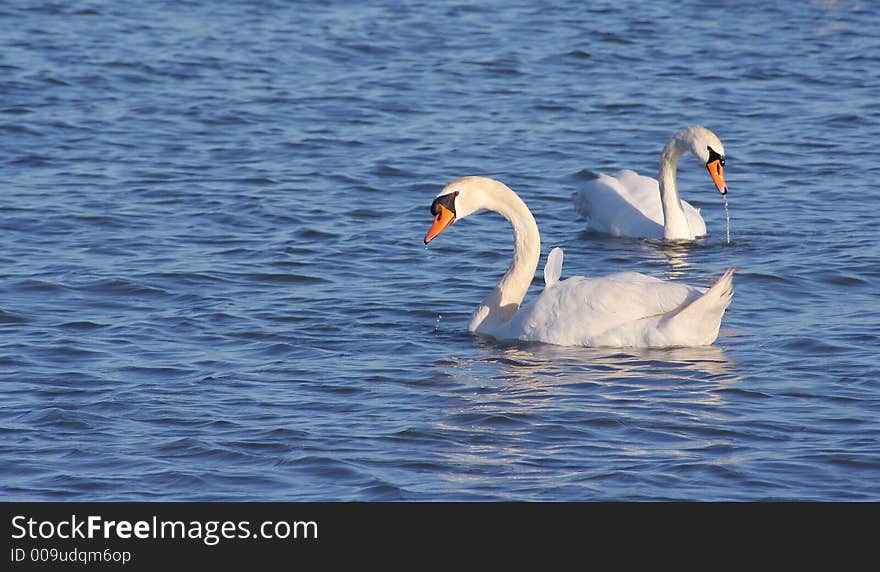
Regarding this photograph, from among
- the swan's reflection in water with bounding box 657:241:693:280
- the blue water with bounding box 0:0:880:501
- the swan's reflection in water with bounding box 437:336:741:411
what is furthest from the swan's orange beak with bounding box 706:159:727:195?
the swan's reflection in water with bounding box 437:336:741:411

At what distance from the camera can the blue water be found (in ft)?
27.0

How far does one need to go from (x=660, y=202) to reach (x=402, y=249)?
8.35ft

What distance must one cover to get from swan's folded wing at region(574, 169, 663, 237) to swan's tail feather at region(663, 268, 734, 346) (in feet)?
12.9

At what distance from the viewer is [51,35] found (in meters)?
21.8

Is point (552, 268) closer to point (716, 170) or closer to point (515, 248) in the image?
point (515, 248)

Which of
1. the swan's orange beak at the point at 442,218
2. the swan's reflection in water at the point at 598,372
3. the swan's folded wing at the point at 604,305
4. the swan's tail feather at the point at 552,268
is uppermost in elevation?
the swan's orange beak at the point at 442,218

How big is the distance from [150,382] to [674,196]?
5.73 metres

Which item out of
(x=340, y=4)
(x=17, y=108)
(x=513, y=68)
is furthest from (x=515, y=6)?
(x=17, y=108)

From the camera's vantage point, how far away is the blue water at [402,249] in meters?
8.23

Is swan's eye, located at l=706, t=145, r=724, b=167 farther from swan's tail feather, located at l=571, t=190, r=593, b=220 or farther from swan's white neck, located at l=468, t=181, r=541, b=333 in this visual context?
swan's white neck, located at l=468, t=181, r=541, b=333

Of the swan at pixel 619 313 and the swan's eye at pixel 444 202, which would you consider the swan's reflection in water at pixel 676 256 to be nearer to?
the swan at pixel 619 313

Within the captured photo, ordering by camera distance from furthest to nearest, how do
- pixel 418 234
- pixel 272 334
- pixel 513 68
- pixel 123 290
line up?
pixel 513 68 → pixel 418 234 → pixel 123 290 → pixel 272 334

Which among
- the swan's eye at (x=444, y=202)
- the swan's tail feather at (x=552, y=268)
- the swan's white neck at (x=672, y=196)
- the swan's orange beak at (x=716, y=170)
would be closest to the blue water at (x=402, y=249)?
the swan's white neck at (x=672, y=196)

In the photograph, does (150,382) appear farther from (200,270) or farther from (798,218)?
(798,218)
